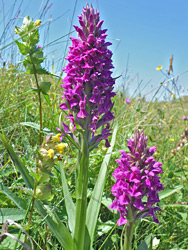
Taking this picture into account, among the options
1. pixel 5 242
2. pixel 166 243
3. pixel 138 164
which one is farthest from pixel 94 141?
pixel 166 243

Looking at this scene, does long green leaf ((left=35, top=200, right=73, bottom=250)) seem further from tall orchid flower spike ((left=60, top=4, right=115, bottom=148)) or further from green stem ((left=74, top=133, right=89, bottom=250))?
tall orchid flower spike ((left=60, top=4, right=115, bottom=148))

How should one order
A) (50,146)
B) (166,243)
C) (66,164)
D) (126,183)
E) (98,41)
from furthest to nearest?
(66,164) → (166,243) → (98,41) → (126,183) → (50,146)

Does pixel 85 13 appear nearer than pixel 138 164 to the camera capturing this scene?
No

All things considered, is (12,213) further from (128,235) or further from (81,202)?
(128,235)

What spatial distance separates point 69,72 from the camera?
1368mm

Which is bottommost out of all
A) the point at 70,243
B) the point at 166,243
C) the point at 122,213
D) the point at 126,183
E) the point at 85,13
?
the point at 166,243

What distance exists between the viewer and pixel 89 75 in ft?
4.41

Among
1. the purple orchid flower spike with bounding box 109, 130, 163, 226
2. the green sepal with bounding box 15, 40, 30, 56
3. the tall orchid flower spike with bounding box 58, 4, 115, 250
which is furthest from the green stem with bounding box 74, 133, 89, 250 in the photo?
the green sepal with bounding box 15, 40, 30, 56

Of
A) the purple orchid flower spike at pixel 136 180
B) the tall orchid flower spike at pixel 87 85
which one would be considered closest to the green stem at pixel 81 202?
the tall orchid flower spike at pixel 87 85

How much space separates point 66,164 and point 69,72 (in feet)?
2.68

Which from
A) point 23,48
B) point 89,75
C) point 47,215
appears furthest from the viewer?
point 23,48

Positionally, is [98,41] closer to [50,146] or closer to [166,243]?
[50,146]

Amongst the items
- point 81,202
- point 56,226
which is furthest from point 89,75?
point 56,226

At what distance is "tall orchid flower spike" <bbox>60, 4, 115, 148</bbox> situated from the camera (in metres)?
1.33
